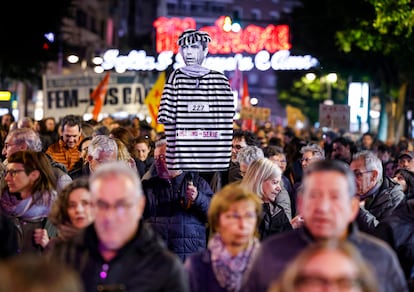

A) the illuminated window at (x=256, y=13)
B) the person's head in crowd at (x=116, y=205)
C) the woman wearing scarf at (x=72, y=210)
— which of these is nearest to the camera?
the person's head in crowd at (x=116, y=205)

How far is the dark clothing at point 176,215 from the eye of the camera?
11453 mm

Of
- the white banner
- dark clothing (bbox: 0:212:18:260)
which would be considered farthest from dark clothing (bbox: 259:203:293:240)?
the white banner

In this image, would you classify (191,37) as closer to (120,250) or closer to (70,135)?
(120,250)

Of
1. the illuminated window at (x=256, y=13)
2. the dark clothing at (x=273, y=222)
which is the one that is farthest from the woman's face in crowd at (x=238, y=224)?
the illuminated window at (x=256, y=13)

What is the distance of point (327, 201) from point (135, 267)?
1.10 m

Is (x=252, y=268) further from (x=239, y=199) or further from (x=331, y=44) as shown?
(x=331, y=44)

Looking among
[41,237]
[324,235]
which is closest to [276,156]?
[41,237]

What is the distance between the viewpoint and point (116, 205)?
655cm

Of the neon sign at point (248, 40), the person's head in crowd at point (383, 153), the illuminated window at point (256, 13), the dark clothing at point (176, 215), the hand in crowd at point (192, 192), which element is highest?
the illuminated window at point (256, 13)

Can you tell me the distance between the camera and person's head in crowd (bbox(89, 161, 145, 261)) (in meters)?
6.55

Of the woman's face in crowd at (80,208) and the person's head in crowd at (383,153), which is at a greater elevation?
the woman's face in crowd at (80,208)

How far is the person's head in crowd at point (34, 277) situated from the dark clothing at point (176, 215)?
637 cm

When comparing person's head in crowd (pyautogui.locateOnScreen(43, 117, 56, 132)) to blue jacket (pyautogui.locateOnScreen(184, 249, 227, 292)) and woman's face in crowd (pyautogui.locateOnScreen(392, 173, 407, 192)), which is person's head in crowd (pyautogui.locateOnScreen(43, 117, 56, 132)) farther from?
blue jacket (pyautogui.locateOnScreen(184, 249, 227, 292))

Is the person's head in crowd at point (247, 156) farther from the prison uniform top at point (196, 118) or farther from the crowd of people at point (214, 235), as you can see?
the prison uniform top at point (196, 118)
